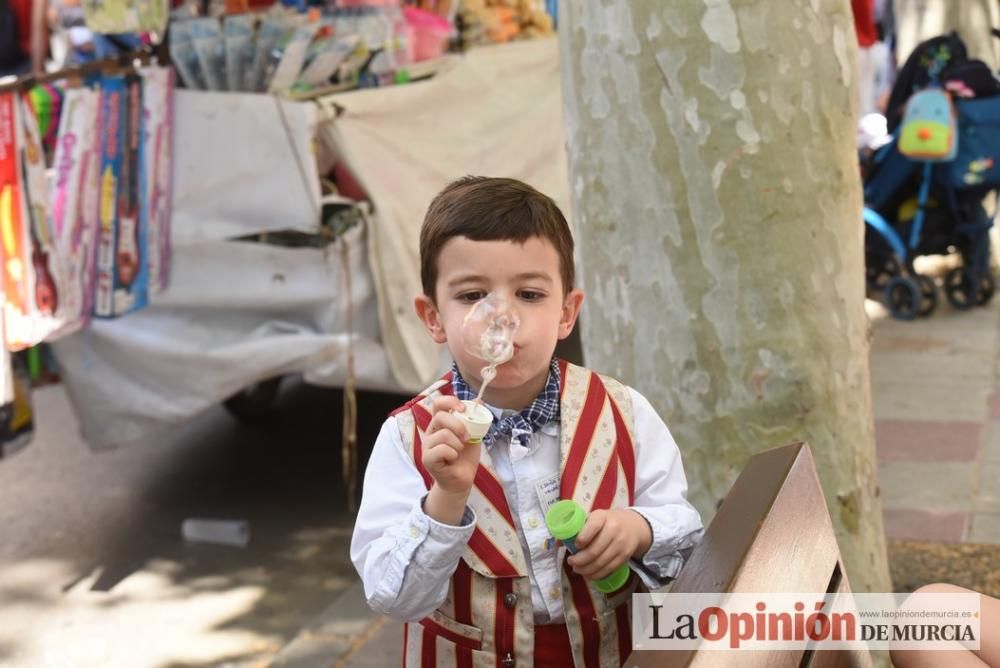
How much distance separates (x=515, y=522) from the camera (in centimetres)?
201

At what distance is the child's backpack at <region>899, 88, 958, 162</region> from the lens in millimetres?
7246

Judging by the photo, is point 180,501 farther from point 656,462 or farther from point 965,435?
point 656,462

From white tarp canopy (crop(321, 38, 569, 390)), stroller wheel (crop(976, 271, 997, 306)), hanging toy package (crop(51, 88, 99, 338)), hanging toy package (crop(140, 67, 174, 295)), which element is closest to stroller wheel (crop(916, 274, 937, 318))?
stroller wheel (crop(976, 271, 997, 306))

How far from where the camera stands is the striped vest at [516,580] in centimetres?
198

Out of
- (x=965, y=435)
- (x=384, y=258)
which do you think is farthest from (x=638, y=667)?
(x=965, y=435)

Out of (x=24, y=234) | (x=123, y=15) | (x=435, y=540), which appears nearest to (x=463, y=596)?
(x=435, y=540)

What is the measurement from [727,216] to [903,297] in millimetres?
5503

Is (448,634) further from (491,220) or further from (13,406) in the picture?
(13,406)

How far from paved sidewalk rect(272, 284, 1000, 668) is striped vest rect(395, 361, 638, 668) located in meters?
2.10

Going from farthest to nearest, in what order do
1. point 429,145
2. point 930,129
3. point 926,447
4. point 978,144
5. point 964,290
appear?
point 964,290 < point 978,144 < point 930,129 < point 926,447 < point 429,145

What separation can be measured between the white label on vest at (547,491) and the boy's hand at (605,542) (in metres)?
0.10

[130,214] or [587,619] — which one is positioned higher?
[130,214]

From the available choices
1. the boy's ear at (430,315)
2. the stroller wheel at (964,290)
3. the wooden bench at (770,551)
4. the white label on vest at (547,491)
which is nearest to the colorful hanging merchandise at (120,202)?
the boy's ear at (430,315)

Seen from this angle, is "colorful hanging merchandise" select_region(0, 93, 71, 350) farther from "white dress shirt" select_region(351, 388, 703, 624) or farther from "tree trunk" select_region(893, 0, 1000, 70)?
"tree trunk" select_region(893, 0, 1000, 70)
